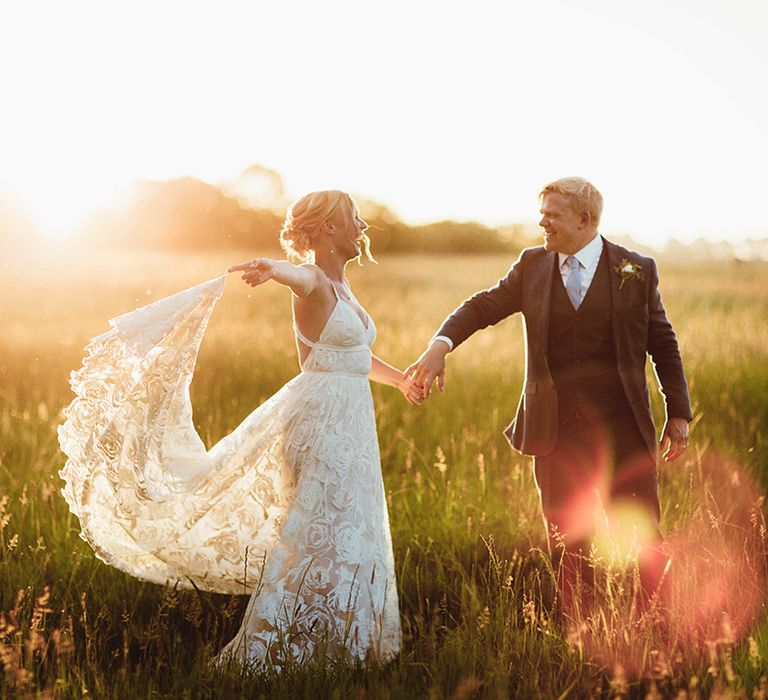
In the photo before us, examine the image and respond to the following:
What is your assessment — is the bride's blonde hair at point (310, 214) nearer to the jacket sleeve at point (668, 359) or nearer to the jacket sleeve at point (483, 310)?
the jacket sleeve at point (483, 310)

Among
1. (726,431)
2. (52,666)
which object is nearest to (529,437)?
(52,666)

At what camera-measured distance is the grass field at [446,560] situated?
331 cm

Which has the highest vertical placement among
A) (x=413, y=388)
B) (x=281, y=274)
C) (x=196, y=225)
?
(x=196, y=225)

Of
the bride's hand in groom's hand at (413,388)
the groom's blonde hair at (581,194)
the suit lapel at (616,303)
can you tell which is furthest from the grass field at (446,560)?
the groom's blonde hair at (581,194)

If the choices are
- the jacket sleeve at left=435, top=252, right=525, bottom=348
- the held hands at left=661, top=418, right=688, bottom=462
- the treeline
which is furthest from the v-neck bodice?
the treeline

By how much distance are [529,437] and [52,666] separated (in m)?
2.53

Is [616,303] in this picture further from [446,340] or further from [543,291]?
[446,340]

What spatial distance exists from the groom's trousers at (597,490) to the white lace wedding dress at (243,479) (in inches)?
39.8

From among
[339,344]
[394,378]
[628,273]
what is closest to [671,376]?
[628,273]

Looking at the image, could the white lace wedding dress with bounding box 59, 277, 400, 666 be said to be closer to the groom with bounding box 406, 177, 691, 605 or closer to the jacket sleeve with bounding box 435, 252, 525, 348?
the jacket sleeve with bounding box 435, 252, 525, 348

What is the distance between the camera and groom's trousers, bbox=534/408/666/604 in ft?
14.1

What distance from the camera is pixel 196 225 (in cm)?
4512

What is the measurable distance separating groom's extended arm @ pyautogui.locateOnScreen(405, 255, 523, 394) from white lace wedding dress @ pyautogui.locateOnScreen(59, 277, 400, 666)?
0.56 meters

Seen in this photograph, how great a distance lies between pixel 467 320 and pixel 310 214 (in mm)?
1284
